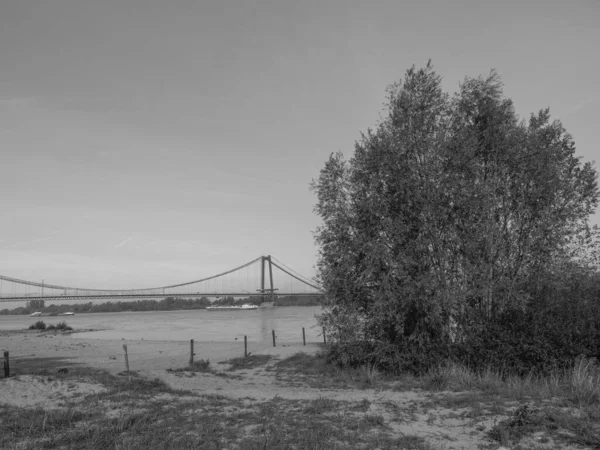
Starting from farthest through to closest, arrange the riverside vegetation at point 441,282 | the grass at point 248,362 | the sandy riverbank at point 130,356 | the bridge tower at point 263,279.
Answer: the bridge tower at point 263,279 < the sandy riverbank at point 130,356 < the grass at point 248,362 < the riverside vegetation at point 441,282

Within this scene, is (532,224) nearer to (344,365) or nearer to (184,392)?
(344,365)

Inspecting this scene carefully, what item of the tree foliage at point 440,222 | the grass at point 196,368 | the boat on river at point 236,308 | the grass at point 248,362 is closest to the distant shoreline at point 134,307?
the boat on river at point 236,308

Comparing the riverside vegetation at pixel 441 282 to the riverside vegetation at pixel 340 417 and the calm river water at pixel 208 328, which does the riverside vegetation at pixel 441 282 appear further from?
the calm river water at pixel 208 328

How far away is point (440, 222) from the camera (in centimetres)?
1482

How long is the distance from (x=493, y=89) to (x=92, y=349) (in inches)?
1053

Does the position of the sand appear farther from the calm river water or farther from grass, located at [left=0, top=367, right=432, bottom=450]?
the calm river water

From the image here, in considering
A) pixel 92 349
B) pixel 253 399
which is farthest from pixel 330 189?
pixel 92 349

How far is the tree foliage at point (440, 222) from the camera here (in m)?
14.1

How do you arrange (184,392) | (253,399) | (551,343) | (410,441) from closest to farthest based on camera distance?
(410,441) < (253,399) < (184,392) < (551,343)

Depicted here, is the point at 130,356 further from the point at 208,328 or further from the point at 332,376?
the point at 208,328

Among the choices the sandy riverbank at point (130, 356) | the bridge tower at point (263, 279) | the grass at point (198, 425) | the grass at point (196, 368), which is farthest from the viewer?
the bridge tower at point (263, 279)

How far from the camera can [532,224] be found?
15.3m

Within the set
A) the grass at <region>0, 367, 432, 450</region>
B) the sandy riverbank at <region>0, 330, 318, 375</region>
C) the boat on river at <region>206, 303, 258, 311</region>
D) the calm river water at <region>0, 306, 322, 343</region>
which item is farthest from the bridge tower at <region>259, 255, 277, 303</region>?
the grass at <region>0, 367, 432, 450</region>

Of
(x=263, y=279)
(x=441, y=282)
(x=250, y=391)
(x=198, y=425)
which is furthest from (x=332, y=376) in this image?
(x=263, y=279)
